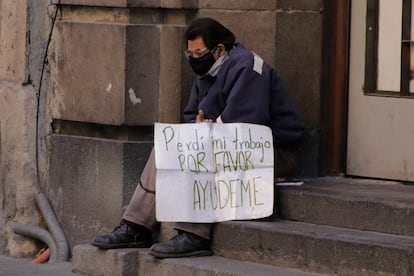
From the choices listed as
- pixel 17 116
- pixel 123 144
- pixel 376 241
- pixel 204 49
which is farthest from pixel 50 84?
pixel 376 241

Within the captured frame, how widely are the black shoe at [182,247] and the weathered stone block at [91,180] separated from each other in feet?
2.60

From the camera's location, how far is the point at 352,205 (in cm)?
676

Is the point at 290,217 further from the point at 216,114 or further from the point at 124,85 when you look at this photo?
→ the point at 124,85

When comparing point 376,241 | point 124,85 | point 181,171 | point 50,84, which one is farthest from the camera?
point 50,84

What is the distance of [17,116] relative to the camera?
827 centimetres

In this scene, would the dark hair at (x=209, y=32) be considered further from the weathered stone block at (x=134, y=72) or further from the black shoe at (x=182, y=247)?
the black shoe at (x=182, y=247)

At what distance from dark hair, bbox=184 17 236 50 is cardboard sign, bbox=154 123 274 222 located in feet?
1.56

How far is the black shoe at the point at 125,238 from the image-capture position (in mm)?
7164

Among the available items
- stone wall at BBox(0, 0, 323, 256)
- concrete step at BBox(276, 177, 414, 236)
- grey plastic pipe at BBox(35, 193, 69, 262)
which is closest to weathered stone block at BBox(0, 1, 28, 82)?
stone wall at BBox(0, 0, 323, 256)

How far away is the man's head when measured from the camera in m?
7.08

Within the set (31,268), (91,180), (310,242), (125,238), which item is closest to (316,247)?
(310,242)

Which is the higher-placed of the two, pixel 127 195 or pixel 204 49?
pixel 204 49

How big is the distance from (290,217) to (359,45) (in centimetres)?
124

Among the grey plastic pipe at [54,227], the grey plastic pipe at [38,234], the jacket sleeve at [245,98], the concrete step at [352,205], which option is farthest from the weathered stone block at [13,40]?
the concrete step at [352,205]
